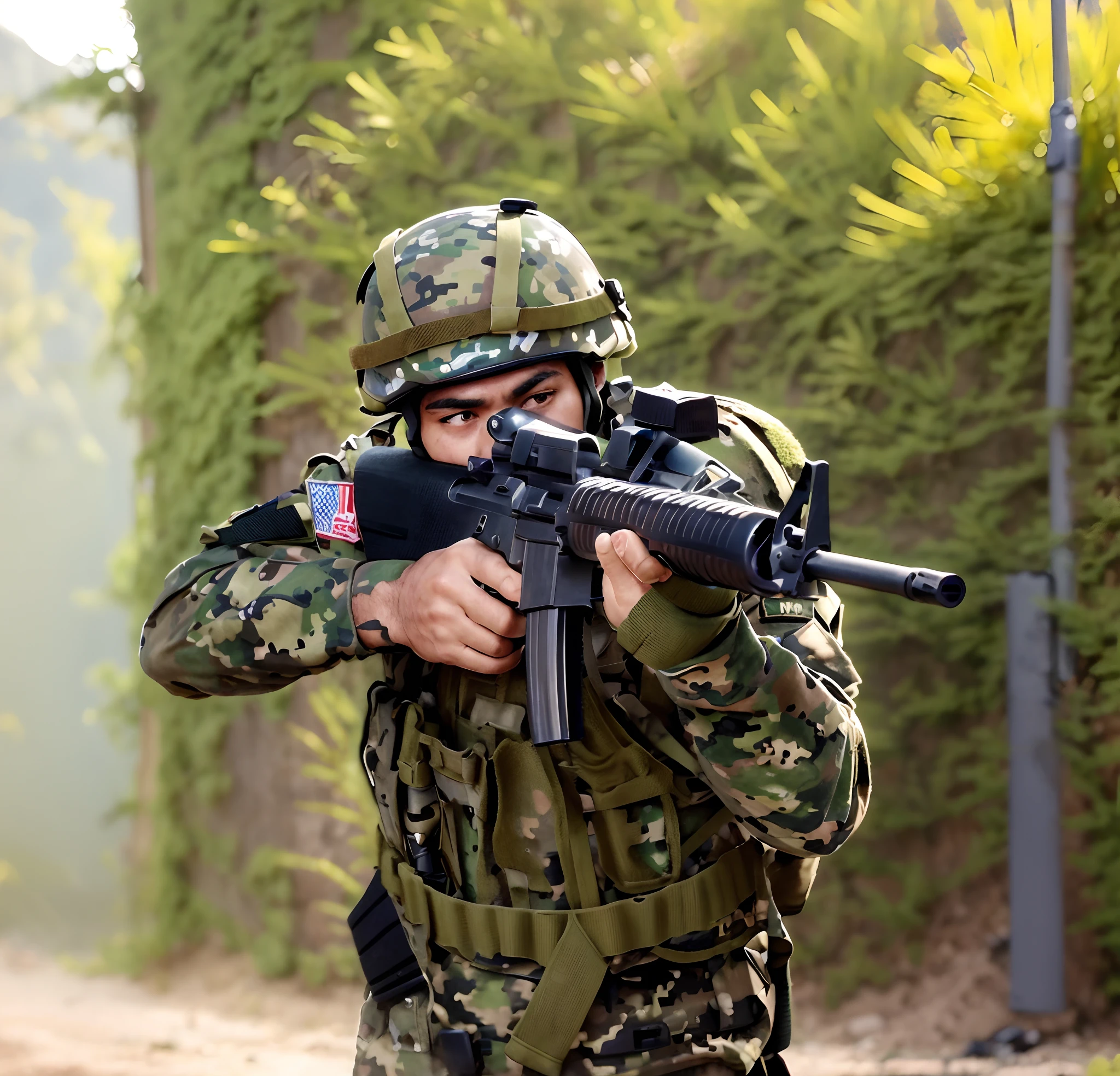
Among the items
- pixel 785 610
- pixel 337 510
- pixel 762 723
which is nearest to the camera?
pixel 762 723

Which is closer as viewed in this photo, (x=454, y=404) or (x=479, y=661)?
(x=479, y=661)

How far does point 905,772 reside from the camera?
404 cm

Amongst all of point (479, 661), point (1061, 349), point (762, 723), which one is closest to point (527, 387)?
point (479, 661)

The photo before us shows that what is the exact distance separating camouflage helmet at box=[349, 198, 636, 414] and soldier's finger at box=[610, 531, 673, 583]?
0.58m

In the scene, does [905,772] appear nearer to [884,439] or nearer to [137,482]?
[884,439]

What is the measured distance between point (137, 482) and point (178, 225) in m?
1.28

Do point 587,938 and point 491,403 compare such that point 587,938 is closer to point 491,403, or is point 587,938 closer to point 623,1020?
point 623,1020

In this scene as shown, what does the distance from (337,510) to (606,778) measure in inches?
26.5

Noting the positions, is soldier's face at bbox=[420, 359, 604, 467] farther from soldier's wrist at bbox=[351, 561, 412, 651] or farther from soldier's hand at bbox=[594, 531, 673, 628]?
soldier's hand at bbox=[594, 531, 673, 628]

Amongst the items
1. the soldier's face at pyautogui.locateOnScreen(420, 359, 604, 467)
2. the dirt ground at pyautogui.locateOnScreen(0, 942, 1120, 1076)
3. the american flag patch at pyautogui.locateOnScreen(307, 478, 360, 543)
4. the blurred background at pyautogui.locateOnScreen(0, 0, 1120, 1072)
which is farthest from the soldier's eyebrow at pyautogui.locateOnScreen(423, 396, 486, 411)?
the dirt ground at pyautogui.locateOnScreen(0, 942, 1120, 1076)

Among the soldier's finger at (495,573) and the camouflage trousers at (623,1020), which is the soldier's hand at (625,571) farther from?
the camouflage trousers at (623,1020)

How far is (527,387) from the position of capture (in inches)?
73.9

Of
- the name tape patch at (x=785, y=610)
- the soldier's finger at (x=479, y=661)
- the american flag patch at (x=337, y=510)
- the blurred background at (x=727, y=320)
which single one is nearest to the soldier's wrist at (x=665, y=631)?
the name tape patch at (x=785, y=610)

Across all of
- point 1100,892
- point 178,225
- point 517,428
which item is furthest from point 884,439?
point 178,225
